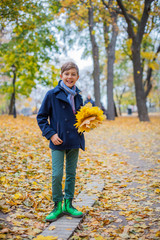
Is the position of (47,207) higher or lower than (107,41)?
lower

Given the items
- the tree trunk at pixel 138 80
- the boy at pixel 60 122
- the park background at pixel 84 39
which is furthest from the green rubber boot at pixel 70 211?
the tree trunk at pixel 138 80

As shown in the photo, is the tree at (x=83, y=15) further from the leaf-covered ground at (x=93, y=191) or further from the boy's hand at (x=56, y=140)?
the boy's hand at (x=56, y=140)

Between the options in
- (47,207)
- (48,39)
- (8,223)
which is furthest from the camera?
(48,39)

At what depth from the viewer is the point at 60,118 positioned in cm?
310

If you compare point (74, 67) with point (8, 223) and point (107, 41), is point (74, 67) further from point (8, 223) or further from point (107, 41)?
point (107, 41)

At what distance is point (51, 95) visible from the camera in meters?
3.12

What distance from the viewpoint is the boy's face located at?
3137mm

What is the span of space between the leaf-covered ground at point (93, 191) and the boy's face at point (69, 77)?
1.84 meters

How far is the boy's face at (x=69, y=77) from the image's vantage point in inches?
123

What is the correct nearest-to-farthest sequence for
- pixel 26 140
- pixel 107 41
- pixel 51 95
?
1. pixel 51 95
2. pixel 26 140
3. pixel 107 41

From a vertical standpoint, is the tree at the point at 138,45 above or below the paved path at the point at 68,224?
above

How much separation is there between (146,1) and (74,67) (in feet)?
36.7

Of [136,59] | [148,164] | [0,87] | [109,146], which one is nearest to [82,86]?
[0,87]

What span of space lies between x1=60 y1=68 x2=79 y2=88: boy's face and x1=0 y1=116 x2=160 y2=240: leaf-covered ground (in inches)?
72.5
